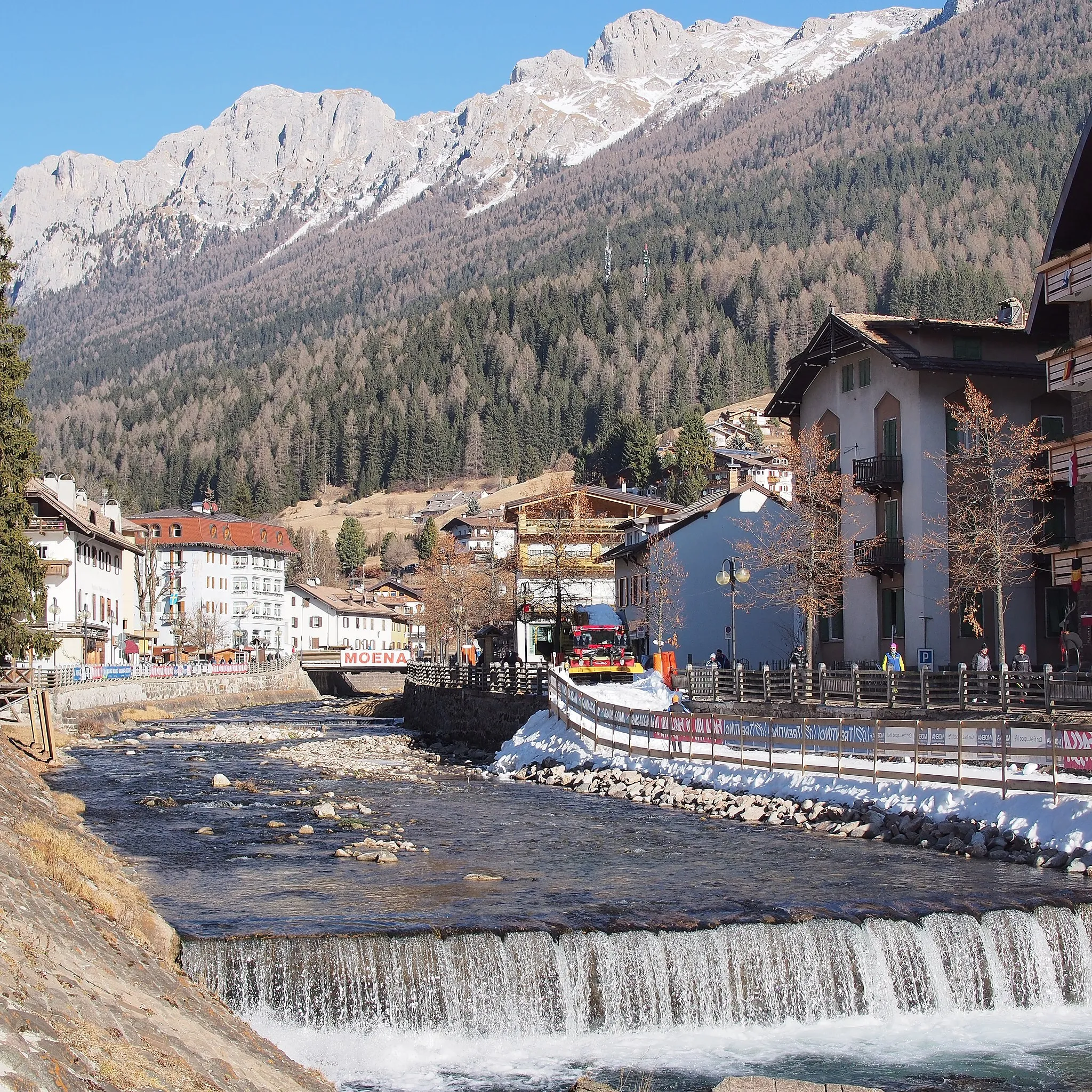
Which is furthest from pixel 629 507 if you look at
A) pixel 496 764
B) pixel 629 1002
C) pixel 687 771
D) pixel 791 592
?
pixel 629 1002

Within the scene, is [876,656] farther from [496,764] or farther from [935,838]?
[935,838]

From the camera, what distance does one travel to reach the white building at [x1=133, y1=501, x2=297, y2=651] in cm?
14575

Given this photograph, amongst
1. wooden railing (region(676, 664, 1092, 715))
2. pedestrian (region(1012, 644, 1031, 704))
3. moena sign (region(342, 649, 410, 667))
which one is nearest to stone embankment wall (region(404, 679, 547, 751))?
wooden railing (region(676, 664, 1092, 715))

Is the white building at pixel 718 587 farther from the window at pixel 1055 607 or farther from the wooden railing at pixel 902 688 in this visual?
the wooden railing at pixel 902 688

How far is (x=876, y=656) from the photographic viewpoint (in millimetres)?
54125

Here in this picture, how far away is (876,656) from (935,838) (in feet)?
85.9

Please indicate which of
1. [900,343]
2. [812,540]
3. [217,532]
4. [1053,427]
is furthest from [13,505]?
[217,532]

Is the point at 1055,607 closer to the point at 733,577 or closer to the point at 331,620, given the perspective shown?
the point at 733,577

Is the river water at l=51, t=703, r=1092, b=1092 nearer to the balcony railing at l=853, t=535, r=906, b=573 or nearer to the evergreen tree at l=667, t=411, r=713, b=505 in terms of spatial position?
the balcony railing at l=853, t=535, r=906, b=573

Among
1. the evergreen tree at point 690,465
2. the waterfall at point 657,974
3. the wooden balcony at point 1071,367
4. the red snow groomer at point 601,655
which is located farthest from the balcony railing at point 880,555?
the evergreen tree at point 690,465

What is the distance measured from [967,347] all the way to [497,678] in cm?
2467

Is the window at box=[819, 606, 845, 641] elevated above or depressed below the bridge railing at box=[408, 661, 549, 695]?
above

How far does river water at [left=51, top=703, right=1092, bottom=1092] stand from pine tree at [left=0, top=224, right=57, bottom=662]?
23.9 metres

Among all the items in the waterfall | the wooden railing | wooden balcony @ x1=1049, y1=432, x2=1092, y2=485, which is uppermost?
wooden balcony @ x1=1049, y1=432, x2=1092, y2=485
